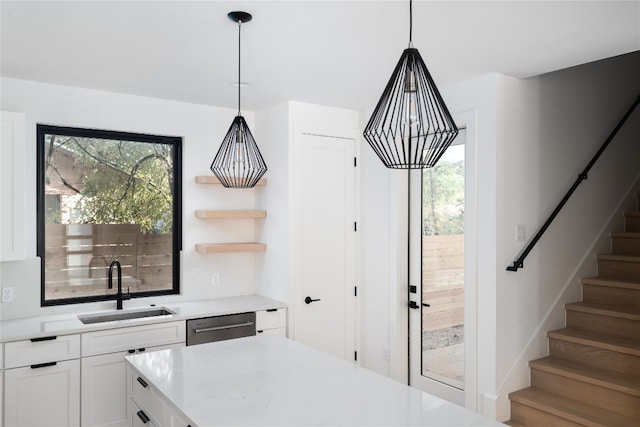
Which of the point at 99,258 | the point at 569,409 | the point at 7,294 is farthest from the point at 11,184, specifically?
the point at 569,409

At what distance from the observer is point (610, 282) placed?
388cm

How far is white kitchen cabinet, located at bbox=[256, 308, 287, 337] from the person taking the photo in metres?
3.99

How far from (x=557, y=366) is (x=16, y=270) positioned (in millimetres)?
3754

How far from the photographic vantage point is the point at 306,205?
4215 mm

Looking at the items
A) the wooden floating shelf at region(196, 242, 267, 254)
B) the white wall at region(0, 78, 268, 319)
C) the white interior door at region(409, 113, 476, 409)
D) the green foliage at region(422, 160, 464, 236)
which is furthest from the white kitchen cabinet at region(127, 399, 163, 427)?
the green foliage at region(422, 160, 464, 236)

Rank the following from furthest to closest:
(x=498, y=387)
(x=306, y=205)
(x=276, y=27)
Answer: (x=306, y=205) < (x=498, y=387) < (x=276, y=27)

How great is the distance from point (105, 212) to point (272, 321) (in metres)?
1.55

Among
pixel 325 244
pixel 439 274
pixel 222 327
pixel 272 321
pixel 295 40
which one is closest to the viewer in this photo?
pixel 295 40

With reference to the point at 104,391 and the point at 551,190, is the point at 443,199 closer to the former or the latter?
the point at 551,190

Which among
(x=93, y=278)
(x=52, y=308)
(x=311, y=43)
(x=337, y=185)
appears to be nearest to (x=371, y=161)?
(x=337, y=185)

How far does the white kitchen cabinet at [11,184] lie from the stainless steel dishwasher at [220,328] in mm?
1234

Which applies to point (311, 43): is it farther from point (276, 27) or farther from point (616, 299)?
point (616, 299)

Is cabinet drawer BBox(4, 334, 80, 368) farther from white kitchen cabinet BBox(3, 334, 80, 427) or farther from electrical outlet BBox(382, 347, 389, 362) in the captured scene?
electrical outlet BBox(382, 347, 389, 362)

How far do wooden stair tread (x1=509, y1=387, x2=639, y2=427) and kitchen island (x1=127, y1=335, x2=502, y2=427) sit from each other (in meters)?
1.60
